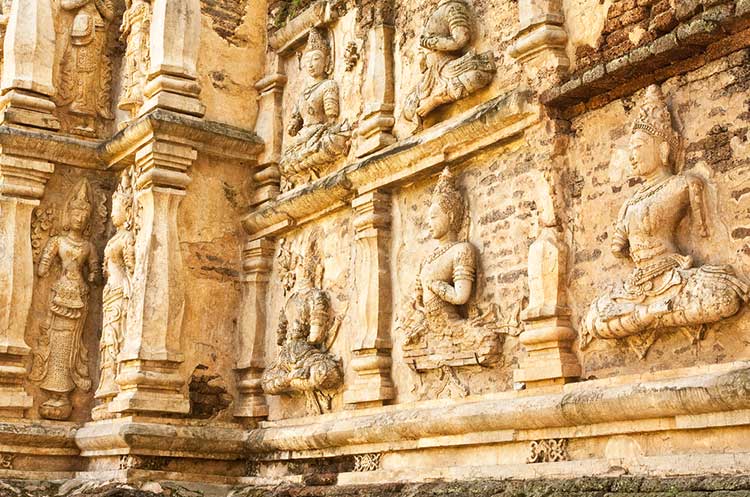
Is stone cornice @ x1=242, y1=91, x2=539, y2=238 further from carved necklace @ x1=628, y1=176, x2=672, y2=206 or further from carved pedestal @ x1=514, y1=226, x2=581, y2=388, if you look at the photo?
carved necklace @ x1=628, y1=176, x2=672, y2=206

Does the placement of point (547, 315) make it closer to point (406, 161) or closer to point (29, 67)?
point (406, 161)

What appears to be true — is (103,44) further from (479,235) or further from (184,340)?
(479,235)

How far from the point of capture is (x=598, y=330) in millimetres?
6109

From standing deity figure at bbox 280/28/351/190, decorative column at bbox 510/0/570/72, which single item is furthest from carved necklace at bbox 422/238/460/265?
standing deity figure at bbox 280/28/351/190

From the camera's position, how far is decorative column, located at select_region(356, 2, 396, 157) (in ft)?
28.1

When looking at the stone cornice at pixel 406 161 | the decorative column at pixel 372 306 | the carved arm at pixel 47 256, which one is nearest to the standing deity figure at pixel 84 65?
the carved arm at pixel 47 256

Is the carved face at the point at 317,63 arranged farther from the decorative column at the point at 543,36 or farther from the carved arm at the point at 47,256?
the carved arm at the point at 47,256

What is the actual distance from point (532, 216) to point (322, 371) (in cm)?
257

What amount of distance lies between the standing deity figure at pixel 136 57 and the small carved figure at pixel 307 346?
8.58 feet

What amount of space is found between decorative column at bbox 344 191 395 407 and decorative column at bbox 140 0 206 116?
7.76 feet

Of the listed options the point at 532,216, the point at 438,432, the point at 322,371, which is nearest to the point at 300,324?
the point at 322,371

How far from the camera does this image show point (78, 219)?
10.6 m

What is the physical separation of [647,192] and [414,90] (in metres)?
2.80

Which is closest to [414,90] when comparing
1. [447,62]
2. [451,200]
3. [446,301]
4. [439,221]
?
[447,62]
